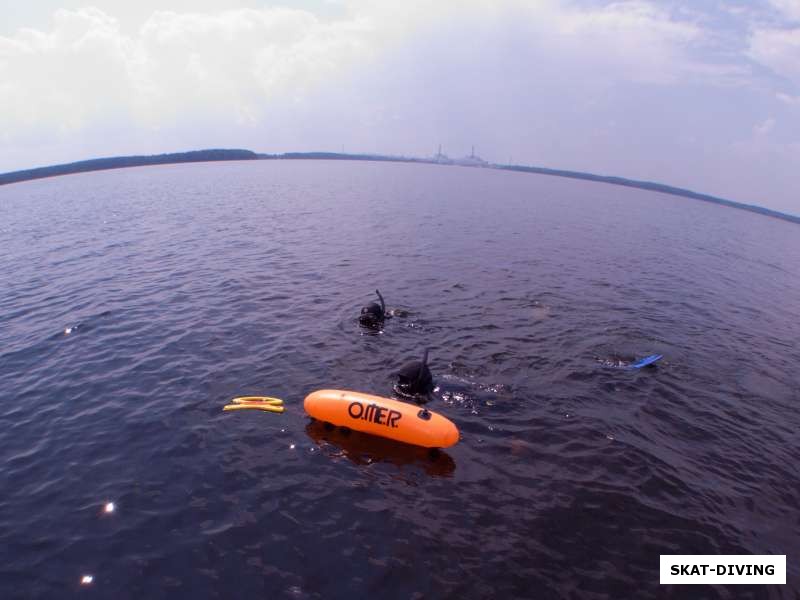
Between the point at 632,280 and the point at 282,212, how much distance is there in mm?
41224

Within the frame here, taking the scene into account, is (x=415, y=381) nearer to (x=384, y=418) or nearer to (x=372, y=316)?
(x=384, y=418)

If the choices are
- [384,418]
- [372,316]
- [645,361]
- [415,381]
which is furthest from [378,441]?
[645,361]

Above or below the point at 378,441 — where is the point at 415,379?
above

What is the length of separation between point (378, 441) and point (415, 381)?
2304 mm

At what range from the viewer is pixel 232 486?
1034cm

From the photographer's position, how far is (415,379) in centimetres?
1359

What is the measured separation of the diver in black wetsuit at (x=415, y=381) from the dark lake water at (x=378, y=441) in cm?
51

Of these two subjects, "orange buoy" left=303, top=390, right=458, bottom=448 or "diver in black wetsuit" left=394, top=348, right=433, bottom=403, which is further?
"diver in black wetsuit" left=394, top=348, right=433, bottom=403

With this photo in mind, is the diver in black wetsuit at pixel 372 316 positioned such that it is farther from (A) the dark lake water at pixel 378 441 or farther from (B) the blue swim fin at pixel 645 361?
(B) the blue swim fin at pixel 645 361

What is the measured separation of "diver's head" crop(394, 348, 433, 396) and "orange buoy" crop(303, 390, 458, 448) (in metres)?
1.75

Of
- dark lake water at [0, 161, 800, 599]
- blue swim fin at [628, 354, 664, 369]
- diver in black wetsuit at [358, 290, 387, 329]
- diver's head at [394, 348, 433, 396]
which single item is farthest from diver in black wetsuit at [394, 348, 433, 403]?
blue swim fin at [628, 354, 664, 369]

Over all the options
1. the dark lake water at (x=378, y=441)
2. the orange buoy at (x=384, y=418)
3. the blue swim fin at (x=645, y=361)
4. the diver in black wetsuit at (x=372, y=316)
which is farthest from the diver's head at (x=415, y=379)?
the blue swim fin at (x=645, y=361)

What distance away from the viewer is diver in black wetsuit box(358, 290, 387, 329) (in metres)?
18.5

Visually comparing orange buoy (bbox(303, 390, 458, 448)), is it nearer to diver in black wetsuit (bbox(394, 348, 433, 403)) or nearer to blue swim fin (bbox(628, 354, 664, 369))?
diver in black wetsuit (bbox(394, 348, 433, 403))
